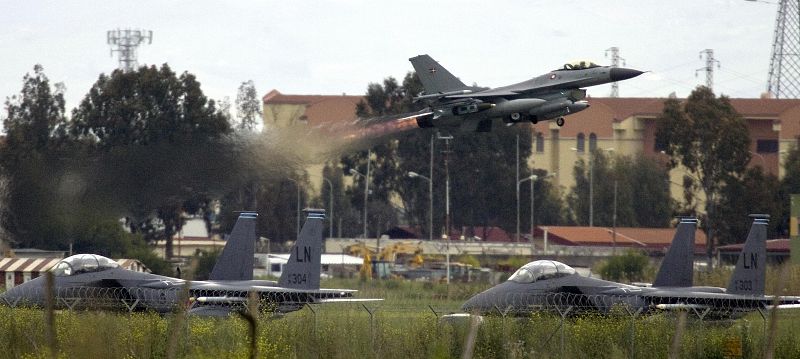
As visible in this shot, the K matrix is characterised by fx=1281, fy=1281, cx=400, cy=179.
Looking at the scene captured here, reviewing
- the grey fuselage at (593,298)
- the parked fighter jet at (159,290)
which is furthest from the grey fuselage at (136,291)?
the grey fuselage at (593,298)

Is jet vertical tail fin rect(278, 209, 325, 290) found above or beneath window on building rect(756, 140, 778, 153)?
beneath

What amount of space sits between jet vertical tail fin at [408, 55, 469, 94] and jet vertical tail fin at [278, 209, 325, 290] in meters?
7.66

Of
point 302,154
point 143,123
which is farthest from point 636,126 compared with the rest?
point 302,154

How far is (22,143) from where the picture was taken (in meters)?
52.5

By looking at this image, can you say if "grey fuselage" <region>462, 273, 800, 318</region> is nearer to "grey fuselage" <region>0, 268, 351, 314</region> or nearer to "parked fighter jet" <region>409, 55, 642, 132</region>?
"grey fuselage" <region>0, 268, 351, 314</region>

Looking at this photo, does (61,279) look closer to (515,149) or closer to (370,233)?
(515,149)

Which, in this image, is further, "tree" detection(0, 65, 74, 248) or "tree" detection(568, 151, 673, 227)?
"tree" detection(568, 151, 673, 227)

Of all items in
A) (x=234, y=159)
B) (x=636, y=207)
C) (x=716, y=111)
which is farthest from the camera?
(x=636, y=207)

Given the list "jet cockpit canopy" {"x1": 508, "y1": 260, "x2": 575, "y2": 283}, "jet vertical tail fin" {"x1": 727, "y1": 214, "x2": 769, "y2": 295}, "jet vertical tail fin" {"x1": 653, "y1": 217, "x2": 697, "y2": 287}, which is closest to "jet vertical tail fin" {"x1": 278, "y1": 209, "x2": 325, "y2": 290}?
"jet cockpit canopy" {"x1": 508, "y1": 260, "x2": 575, "y2": 283}

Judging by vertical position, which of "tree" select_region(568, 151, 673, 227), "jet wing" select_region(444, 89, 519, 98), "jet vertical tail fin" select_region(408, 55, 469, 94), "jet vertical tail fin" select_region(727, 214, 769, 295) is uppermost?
"jet vertical tail fin" select_region(408, 55, 469, 94)

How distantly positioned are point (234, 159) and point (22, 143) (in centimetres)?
1760

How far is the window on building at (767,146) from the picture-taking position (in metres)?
93.4

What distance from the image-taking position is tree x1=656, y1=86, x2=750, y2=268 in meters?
71.5

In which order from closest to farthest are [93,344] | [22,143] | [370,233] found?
[93,344]
[22,143]
[370,233]
